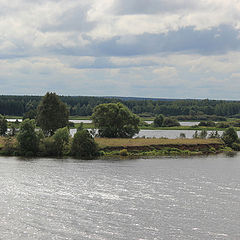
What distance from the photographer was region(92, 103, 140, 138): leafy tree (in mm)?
95750

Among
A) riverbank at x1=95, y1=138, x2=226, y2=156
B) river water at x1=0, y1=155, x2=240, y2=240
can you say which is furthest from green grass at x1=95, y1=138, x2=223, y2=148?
river water at x1=0, y1=155, x2=240, y2=240

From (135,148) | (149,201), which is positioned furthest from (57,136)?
(149,201)

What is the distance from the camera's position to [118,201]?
1663 inches

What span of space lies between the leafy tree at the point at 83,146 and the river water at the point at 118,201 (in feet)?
33.1

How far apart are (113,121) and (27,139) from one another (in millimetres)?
25177

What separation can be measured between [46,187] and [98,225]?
15.3m

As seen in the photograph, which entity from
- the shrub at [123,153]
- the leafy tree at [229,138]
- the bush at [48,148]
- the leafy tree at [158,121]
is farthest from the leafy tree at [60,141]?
the leafy tree at [158,121]

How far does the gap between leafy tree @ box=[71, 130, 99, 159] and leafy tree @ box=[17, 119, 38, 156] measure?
737cm

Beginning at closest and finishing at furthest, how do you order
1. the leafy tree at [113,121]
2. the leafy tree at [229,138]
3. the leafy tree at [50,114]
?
the leafy tree at [50,114], the leafy tree at [229,138], the leafy tree at [113,121]

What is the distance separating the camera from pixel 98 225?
3444 centimetres

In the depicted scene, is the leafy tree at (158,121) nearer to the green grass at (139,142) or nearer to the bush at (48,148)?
the green grass at (139,142)

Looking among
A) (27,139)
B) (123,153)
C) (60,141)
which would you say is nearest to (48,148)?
(60,141)

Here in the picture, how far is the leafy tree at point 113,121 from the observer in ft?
314

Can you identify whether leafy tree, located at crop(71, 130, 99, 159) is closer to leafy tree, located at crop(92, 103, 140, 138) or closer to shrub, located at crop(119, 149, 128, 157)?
shrub, located at crop(119, 149, 128, 157)
